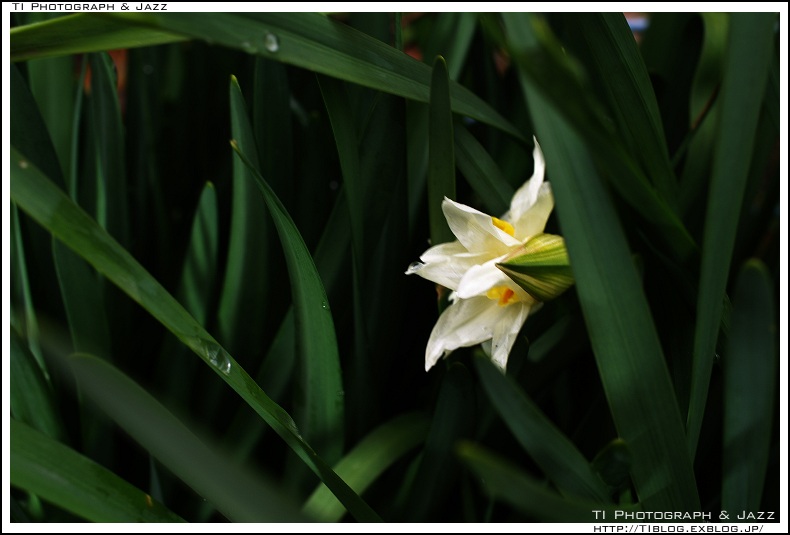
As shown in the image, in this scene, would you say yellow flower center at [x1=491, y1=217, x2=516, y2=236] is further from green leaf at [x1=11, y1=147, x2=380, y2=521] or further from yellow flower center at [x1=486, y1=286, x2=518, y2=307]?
green leaf at [x1=11, y1=147, x2=380, y2=521]

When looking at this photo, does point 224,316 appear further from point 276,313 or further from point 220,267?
point 220,267

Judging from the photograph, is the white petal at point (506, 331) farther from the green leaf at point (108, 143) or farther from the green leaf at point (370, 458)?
the green leaf at point (108, 143)

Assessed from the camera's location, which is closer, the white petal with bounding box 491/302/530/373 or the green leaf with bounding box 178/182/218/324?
the white petal with bounding box 491/302/530/373

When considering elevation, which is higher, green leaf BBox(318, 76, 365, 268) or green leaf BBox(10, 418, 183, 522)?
green leaf BBox(318, 76, 365, 268)

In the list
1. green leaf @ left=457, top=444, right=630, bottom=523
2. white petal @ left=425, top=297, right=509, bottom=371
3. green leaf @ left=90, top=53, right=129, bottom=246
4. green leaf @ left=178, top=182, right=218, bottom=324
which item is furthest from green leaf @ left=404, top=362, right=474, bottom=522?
green leaf @ left=90, top=53, right=129, bottom=246

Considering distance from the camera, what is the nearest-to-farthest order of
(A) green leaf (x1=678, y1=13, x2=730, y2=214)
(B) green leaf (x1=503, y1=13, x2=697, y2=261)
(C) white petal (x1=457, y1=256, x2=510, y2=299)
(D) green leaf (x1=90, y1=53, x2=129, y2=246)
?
(B) green leaf (x1=503, y1=13, x2=697, y2=261), (C) white petal (x1=457, y1=256, x2=510, y2=299), (A) green leaf (x1=678, y1=13, x2=730, y2=214), (D) green leaf (x1=90, y1=53, x2=129, y2=246)

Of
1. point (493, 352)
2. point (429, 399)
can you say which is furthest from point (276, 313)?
point (493, 352)
